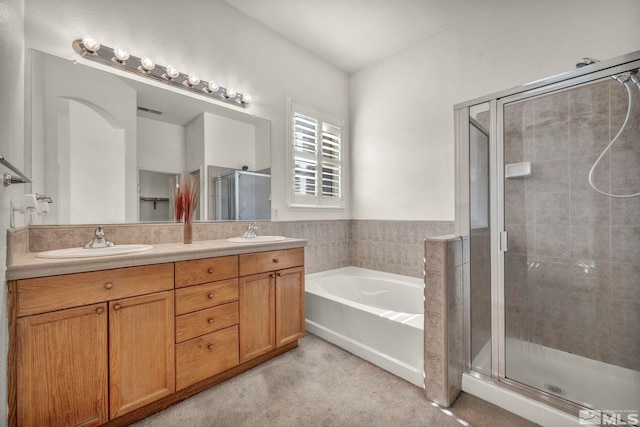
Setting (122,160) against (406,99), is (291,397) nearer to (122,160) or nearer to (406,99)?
(122,160)

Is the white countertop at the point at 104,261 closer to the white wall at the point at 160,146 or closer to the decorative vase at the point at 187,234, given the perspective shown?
the decorative vase at the point at 187,234

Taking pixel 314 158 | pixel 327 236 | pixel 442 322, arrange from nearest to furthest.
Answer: pixel 442 322 → pixel 314 158 → pixel 327 236

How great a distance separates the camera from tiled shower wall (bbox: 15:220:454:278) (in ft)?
5.46

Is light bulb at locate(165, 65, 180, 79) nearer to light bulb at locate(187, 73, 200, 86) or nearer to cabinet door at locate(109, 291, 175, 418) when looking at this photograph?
light bulb at locate(187, 73, 200, 86)

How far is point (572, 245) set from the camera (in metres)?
1.79

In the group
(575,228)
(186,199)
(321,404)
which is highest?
(186,199)

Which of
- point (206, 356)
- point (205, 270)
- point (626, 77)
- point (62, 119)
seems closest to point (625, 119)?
point (626, 77)

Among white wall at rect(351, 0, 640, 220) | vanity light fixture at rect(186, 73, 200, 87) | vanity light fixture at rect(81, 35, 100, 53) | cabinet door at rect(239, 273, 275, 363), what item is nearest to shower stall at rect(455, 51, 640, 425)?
white wall at rect(351, 0, 640, 220)

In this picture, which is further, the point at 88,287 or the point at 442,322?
the point at 442,322

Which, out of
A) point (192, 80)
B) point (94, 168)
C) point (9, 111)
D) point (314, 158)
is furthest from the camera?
point (314, 158)

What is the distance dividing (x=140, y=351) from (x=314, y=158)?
2.30 metres

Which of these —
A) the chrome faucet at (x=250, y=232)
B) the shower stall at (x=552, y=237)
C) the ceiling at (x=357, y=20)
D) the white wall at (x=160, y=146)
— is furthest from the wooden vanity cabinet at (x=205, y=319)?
the ceiling at (x=357, y=20)

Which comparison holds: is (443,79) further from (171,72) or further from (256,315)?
(256,315)

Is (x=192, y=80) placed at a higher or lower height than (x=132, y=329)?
higher
